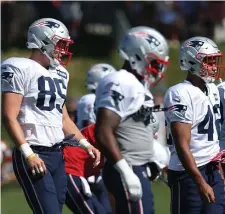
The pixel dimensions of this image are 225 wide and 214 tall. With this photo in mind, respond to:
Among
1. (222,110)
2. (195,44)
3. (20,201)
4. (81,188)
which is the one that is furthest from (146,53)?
(20,201)

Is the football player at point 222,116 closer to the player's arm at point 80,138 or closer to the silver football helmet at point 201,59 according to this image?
the silver football helmet at point 201,59

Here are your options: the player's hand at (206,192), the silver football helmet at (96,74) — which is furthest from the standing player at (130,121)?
the silver football helmet at (96,74)

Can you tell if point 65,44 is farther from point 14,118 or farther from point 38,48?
point 14,118

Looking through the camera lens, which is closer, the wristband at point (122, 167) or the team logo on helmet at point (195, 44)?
the wristband at point (122, 167)

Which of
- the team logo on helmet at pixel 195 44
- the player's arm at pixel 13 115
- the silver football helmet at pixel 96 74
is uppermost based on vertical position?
the team logo on helmet at pixel 195 44

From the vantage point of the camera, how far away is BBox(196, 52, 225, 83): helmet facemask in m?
6.45

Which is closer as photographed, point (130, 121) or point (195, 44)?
point (130, 121)

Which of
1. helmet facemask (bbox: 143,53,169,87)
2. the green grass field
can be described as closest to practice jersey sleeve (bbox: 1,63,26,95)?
helmet facemask (bbox: 143,53,169,87)

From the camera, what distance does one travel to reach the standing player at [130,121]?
5836 mm

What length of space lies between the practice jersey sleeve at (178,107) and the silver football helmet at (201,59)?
30 centimetres

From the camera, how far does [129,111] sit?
Answer: 6.02 metres

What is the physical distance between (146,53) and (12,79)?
0.96m

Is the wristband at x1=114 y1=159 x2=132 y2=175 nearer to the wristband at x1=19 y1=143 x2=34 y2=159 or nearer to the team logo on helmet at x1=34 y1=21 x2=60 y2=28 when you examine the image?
the wristband at x1=19 y1=143 x2=34 y2=159

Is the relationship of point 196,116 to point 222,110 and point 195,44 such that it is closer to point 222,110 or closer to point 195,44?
point 222,110
